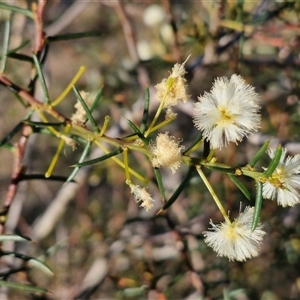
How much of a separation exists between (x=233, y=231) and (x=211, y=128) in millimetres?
140

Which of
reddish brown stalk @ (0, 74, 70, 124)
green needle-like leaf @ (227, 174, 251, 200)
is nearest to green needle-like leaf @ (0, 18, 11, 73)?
reddish brown stalk @ (0, 74, 70, 124)

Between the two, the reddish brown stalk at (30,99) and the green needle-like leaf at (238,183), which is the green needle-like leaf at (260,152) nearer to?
the green needle-like leaf at (238,183)

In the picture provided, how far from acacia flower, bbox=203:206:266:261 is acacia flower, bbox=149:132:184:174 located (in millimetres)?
115

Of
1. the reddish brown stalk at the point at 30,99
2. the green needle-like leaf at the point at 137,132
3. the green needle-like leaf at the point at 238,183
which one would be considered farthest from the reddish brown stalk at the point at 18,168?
the green needle-like leaf at the point at 238,183

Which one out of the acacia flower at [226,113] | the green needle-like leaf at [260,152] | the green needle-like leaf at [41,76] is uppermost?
the green needle-like leaf at [41,76]

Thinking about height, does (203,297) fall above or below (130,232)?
below

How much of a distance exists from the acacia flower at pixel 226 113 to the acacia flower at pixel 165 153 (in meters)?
0.04

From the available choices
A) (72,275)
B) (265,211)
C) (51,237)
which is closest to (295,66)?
(265,211)

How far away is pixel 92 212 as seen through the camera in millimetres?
1926

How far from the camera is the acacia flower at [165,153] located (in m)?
0.54

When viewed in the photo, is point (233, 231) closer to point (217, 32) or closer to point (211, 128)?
point (211, 128)

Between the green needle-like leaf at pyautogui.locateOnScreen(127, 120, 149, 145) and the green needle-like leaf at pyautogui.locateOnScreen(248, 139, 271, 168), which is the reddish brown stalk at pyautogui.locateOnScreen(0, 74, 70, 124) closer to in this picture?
the green needle-like leaf at pyautogui.locateOnScreen(127, 120, 149, 145)

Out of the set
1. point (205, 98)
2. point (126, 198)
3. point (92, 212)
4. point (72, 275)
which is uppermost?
point (126, 198)

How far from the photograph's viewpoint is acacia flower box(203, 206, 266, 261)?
22.8 inches
